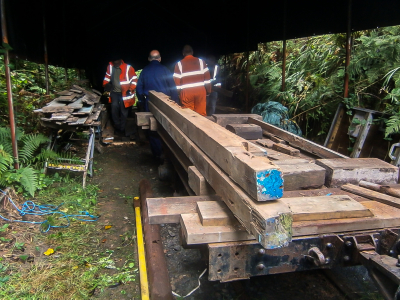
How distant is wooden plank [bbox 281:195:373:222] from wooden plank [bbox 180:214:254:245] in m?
0.29

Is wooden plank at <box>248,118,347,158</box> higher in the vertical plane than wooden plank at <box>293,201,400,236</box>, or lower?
higher

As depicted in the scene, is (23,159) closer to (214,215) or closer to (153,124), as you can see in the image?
(153,124)

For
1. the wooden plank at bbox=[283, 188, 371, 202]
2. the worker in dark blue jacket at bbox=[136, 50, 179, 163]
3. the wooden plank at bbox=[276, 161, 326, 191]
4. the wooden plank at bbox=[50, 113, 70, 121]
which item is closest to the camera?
the wooden plank at bbox=[283, 188, 371, 202]

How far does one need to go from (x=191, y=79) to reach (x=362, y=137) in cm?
312

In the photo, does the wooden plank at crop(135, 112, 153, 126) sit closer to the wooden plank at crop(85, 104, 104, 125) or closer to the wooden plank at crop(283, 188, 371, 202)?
the wooden plank at crop(85, 104, 104, 125)

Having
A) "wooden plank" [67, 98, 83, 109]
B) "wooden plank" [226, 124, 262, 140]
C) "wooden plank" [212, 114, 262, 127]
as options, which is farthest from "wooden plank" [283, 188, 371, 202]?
"wooden plank" [67, 98, 83, 109]

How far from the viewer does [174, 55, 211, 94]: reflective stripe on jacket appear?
6430 mm

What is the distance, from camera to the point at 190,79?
6484 millimetres

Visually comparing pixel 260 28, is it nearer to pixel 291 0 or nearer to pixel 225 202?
pixel 291 0

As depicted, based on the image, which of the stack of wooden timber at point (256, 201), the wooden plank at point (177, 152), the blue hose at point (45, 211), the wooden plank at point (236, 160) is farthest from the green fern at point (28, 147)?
the stack of wooden timber at point (256, 201)

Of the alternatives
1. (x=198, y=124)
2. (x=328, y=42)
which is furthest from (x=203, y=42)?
(x=198, y=124)

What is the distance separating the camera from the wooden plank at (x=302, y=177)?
2.32 meters

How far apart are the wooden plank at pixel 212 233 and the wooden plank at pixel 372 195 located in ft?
2.76

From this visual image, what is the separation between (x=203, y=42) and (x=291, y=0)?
6165 millimetres
